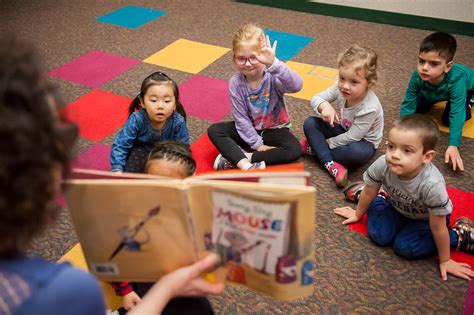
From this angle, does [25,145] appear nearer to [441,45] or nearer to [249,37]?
[249,37]

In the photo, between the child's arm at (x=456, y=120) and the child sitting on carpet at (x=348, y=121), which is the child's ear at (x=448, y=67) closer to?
the child's arm at (x=456, y=120)

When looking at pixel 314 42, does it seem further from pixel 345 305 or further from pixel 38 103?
pixel 38 103

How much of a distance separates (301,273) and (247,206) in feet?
0.58

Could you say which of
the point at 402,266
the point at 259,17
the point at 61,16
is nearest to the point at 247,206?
the point at 402,266

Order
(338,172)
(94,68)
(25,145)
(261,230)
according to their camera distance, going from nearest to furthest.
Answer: (25,145), (261,230), (338,172), (94,68)

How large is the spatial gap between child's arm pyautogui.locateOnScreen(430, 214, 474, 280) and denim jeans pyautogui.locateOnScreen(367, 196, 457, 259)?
58 mm

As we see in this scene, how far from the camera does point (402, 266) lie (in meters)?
1.51

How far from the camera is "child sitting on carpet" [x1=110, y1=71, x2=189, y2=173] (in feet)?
5.63

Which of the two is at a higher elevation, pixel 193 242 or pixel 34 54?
pixel 34 54

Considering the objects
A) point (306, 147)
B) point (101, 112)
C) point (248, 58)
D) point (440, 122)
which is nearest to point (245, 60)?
point (248, 58)

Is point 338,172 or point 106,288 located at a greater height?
point 338,172

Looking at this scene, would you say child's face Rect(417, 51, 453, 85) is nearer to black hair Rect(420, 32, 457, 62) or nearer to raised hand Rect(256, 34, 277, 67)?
black hair Rect(420, 32, 457, 62)

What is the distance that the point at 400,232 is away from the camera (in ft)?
5.13

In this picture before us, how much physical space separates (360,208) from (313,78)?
1268 mm
